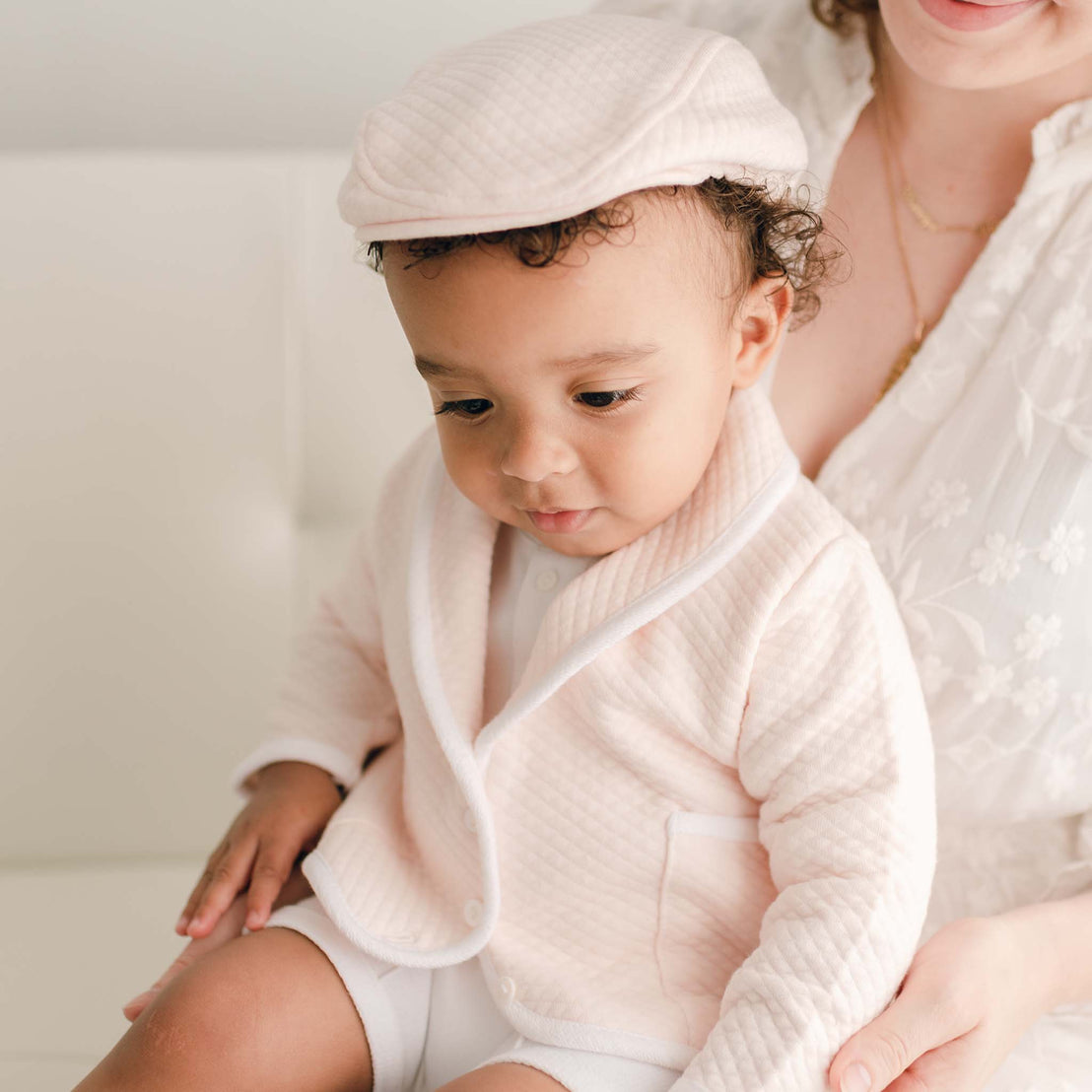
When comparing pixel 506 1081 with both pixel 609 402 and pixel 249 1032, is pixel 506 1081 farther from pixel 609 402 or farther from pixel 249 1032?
pixel 609 402

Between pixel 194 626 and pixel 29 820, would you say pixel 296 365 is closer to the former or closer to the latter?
pixel 194 626

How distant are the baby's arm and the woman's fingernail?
1.70ft

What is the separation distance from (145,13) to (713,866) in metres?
1.36

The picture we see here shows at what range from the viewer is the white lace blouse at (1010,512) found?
1.05 meters

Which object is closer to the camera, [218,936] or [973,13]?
[973,13]

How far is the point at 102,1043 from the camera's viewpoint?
1.32 meters

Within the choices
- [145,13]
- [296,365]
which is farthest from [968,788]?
[145,13]

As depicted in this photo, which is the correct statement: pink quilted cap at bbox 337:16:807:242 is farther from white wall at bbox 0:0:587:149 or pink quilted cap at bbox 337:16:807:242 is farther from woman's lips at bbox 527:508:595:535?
white wall at bbox 0:0:587:149

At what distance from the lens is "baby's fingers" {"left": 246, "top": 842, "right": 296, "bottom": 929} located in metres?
1.11

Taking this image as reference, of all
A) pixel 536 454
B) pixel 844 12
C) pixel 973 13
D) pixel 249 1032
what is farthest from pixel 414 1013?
pixel 844 12

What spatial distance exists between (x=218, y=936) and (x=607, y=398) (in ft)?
2.01

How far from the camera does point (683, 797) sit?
3.31 ft

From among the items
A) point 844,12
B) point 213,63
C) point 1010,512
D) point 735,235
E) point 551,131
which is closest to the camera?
point 551,131

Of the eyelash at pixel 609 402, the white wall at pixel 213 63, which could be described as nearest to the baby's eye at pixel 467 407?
the eyelash at pixel 609 402
